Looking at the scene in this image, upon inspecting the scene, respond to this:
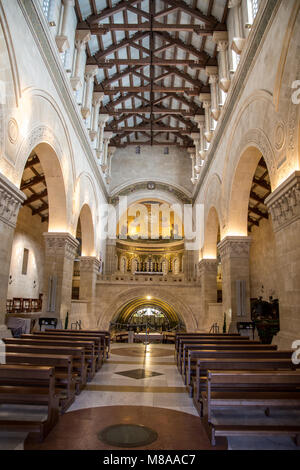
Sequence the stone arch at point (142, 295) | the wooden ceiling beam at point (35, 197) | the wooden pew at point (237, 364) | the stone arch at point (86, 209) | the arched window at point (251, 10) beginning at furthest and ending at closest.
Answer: the stone arch at point (142, 295), the wooden ceiling beam at point (35, 197), the stone arch at point (86, 209), the arched window at point (251, 10), the wooden pew at point (237, 364)

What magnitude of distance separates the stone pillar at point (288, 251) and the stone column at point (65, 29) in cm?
829

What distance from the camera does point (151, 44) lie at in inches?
634

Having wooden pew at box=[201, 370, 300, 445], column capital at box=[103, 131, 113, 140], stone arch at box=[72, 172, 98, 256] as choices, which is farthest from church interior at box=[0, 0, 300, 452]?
column capital at box=[103, 131, 113, 140]

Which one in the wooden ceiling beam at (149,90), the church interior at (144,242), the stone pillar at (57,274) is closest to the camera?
the church interior at (144,242)

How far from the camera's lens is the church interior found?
448cm

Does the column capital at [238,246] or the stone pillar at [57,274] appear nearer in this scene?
the stone pillar at [57,274]

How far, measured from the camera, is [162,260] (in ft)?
96.4

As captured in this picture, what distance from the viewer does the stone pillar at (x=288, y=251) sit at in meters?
7.31

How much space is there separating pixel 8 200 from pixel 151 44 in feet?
38.0

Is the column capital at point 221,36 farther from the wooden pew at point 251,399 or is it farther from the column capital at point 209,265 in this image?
the wooden pew at point 251,399

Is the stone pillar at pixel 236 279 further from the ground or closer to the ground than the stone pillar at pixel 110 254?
closer to the ground

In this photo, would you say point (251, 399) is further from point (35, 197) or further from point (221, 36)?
point (35, 197)

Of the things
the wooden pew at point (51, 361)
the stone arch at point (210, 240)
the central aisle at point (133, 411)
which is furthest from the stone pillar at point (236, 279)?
the wooden pew at point (51, 361)
